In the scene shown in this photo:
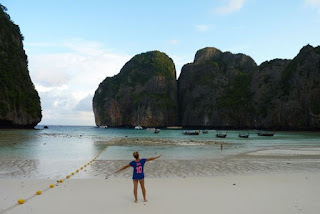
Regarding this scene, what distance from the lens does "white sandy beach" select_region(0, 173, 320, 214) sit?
8.72 meters

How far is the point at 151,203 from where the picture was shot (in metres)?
9.42

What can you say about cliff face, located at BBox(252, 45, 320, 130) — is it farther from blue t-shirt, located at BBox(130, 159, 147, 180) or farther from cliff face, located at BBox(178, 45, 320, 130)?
blue t-shirt, located at BBox(130, 159, 147, 180)

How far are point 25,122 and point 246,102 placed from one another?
12341 cm

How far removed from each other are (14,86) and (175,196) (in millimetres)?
94666

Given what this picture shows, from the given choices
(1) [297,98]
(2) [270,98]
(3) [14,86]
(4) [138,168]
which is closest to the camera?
(4) [138,168]

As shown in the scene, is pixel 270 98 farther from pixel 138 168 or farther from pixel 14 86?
pixel 138 168

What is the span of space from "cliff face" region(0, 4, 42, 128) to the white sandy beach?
81.6 m

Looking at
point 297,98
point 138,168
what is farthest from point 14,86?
point 297,98

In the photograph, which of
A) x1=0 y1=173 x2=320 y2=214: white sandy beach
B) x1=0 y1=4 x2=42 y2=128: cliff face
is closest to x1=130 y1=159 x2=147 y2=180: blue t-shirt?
x1=0 y1=173 x2=320 y2=214: white sandy beach

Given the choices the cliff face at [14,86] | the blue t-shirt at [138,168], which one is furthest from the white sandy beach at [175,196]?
the cliff face at [14,86]

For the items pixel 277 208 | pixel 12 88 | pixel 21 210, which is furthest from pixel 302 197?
pixel 12 88

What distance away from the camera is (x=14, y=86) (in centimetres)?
9188

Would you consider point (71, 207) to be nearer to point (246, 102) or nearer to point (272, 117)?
point (272, 117)

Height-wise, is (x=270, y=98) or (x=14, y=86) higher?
(x=270, y=98)
